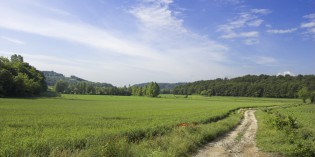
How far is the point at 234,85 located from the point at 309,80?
4343cm

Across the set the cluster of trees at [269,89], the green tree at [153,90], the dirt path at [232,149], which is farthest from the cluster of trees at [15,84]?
the cluster of trees at [269,89]

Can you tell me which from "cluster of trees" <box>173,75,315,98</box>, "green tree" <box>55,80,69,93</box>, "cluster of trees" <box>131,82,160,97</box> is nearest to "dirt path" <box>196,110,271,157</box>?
"cluster of trees" <box>173,75,315,98</box>

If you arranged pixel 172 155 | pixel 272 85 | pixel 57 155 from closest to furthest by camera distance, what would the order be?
pixel 57 155
pixel 172 155
pixel 272 85

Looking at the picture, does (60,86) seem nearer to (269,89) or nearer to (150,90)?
(150,90)

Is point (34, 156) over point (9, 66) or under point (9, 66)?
under

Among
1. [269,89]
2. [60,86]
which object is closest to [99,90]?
[60,86]

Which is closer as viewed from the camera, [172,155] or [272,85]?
[172,155]

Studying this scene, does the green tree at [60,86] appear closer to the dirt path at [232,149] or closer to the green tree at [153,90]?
the green tree at [153,90]

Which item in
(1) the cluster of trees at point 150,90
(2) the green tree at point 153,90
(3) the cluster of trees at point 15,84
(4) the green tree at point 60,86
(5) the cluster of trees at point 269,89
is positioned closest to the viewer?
(3) the cluster of trees at point 15,84

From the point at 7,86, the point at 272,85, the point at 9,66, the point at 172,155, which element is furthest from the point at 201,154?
the point at 272,85

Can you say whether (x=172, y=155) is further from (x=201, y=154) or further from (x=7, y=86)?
(x=7, y=86)

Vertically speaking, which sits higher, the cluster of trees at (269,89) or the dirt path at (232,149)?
the cluster of trees at (269,89)

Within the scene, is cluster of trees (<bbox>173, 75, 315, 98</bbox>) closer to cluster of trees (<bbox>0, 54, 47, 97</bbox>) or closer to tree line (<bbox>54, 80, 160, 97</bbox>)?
tree line (<bbox>54, 80, 160, 97</bbox>)

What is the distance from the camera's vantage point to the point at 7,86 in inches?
3425
